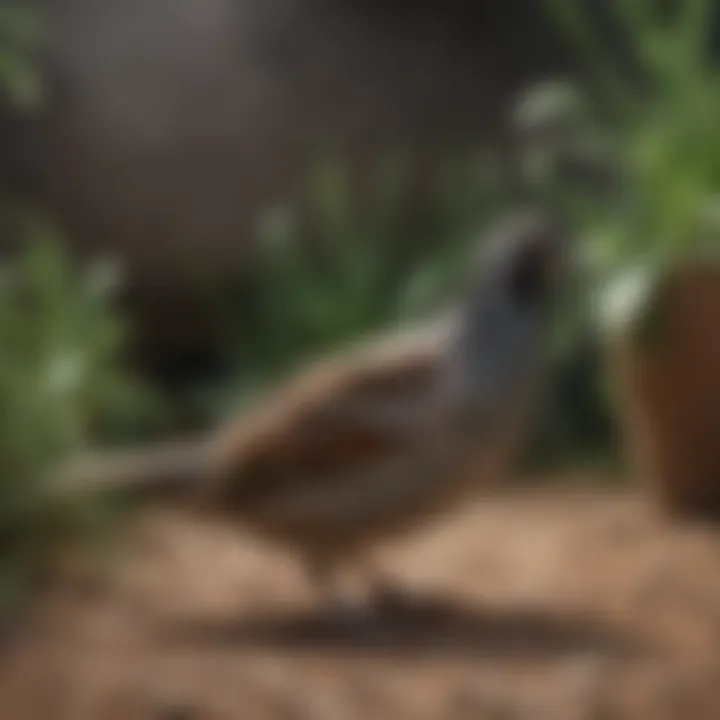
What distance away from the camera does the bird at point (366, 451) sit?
300 cm

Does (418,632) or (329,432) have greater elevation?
(329,432)

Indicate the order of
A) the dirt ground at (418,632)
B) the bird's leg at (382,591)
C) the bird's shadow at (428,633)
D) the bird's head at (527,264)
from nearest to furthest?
the dirt ground at (418,632) < the bird's shadow at (428,633) < the bird's leg at (382,591) < the bird's head at (527,264)

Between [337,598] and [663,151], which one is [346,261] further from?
[337,598]

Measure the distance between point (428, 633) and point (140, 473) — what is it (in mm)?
602

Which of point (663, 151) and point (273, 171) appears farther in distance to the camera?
point (273, 171)

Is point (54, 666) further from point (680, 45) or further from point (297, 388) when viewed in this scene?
point (680, 45)

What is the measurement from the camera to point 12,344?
11.5 feet

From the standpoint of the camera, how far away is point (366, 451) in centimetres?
301

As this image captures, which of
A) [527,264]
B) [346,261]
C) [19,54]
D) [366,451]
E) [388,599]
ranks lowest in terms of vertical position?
[388,599]

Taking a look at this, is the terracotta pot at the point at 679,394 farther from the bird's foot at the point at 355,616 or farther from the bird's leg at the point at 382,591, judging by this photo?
the bird's foot at the point at 355,616

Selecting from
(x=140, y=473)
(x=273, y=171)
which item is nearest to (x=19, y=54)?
(x=273, y=171)

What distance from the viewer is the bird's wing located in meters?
3.01

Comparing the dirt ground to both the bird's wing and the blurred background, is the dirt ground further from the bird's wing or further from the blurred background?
the blurred background

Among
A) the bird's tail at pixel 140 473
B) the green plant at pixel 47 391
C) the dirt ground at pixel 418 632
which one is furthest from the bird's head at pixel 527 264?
the green plant at pixel 47 391
